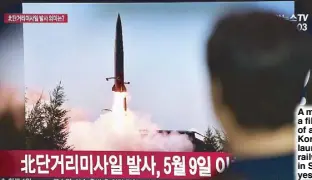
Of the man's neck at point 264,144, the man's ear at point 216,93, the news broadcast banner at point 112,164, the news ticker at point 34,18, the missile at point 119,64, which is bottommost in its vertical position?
the news broadcast banner at point 112,164

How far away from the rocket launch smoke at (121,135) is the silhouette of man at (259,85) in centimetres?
28

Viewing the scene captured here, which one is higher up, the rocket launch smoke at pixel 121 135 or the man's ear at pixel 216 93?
the man's ear at pixel 216 93

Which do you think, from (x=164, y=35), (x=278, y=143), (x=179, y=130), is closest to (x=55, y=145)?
(x=179, y=130)

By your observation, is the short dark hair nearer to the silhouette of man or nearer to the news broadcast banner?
the silhouette of man

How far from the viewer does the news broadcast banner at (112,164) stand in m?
2.38

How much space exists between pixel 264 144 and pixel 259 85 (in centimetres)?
29

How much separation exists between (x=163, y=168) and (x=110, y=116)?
1.24ft

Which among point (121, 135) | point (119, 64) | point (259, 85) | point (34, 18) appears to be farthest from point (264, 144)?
point (34, 18)

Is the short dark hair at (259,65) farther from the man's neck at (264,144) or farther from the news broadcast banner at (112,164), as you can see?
the news broadcast banner at (112,164)

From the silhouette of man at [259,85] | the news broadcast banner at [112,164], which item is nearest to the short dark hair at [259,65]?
the silhouette of man at [259,85]

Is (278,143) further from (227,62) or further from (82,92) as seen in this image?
(82,92)

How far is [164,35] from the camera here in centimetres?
235

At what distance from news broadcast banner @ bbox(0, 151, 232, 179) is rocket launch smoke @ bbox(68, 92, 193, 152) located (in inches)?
1.2

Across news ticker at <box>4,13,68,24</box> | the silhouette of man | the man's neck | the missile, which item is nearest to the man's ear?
the silhouette of man
